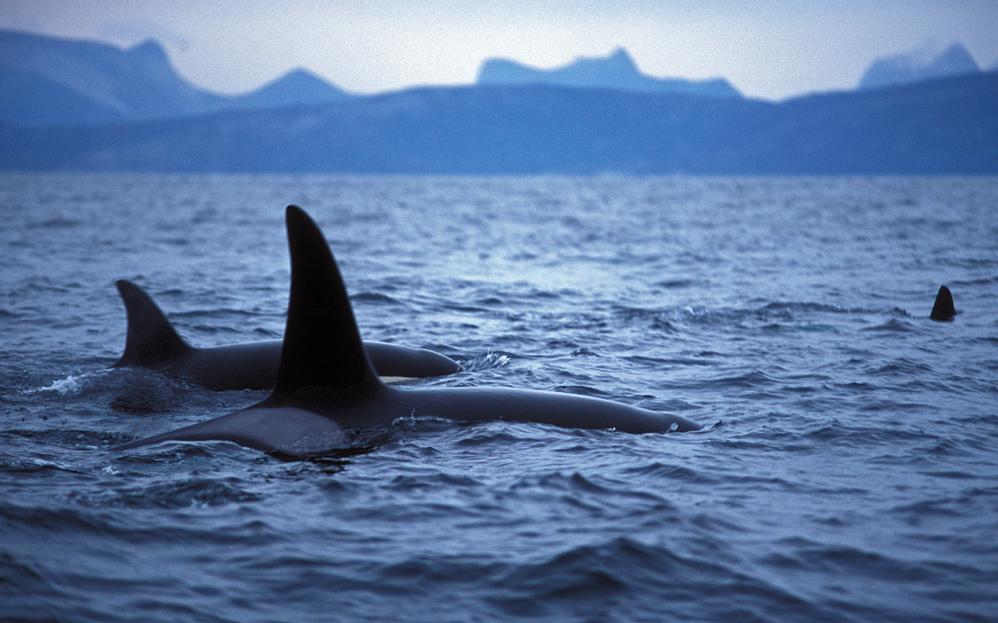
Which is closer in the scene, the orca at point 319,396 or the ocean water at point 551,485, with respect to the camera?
the ocean water at point 551,485

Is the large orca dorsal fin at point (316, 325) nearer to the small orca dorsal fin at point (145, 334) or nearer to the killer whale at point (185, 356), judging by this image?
the killer whale at point (185, 356)

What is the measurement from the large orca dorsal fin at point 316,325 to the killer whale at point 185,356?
11.1ft

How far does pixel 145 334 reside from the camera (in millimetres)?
12578

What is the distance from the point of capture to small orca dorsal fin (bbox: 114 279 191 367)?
12.4 metres

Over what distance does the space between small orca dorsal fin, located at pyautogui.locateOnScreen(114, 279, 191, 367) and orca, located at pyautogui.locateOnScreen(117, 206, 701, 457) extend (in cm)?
350

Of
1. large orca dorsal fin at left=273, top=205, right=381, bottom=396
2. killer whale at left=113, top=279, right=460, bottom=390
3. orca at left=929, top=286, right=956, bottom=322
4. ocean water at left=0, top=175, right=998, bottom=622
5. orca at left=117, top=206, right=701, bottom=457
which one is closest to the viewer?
ocean water at left=0, top=175, right=998, bottom=622

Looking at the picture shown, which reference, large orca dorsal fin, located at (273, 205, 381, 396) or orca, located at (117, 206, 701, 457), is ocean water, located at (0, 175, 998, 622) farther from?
large orca dorsal fin, located at (273, 205, 381, 396)

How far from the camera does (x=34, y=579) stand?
20.5 feet

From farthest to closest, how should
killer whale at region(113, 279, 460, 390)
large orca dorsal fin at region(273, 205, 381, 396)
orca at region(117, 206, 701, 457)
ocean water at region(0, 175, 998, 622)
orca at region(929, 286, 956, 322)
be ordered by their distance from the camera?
orca at region(929, 286, 956, 322)
killer whale at region(113, 279, 460, 390)
orca at region(117, 206, 701, 457)
large orca dorsal fin at region(273, 205, 381, 396)
ocean water at region(0, 175, 998, 622)

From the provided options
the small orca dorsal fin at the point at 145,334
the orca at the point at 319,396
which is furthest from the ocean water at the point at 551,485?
the small orca dorsal fin at the point at 145,334

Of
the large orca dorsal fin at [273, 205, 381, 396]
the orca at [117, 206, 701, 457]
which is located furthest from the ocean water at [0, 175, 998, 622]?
the large orca dorsal fin at [273, 205, 381, 396]

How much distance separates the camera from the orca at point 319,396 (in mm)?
8555

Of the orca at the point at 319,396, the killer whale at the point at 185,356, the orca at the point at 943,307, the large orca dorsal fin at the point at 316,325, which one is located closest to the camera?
the large orca dorsal fin at the point at 316,325

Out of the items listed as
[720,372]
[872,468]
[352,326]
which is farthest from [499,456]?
[720,372]
